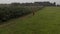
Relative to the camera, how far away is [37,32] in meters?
11.2

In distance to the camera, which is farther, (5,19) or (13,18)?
(13,18)

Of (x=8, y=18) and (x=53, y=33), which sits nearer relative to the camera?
(x=53, y=33)

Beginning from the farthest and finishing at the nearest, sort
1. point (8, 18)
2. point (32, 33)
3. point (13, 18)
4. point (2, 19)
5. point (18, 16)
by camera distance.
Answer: point (18, 16), point (13, 18), point (8, 18), point (2, 19), point (32, 33)

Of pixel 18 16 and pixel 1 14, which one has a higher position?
pixel 1 14

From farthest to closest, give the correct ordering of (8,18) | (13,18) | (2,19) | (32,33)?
(13,18)
(8,18)
(2,19)
(32,33)

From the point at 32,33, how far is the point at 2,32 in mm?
2059

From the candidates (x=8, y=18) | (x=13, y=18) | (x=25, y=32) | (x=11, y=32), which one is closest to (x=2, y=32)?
(x=11, y=32)

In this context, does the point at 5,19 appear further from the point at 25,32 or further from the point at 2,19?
the point at 25,32

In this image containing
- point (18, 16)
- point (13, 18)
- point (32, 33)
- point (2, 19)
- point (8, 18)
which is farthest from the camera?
point (18, 16)

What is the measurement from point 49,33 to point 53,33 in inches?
11.3

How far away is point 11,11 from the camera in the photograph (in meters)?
16.3

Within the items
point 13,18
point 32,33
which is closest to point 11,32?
point 32,33

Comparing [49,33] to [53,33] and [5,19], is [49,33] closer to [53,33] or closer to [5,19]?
[53,33]

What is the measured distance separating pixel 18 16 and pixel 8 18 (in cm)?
291
